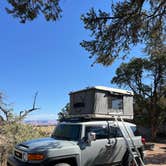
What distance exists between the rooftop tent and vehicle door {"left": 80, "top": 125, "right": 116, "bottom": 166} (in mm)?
574

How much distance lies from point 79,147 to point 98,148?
31.0 inches

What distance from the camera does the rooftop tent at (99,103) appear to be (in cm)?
943

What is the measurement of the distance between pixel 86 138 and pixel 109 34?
4.00m

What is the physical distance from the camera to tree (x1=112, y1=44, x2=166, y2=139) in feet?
95.0

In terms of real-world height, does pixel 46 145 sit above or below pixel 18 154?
above

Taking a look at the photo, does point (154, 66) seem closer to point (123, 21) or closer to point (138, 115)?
point (138, 115)

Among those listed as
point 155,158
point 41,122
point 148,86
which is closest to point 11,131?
point 41,122

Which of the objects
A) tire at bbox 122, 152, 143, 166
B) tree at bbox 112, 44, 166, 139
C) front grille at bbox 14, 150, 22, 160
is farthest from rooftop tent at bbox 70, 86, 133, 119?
tree at bbox 112, 44, 166, 139

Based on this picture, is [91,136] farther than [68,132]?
No

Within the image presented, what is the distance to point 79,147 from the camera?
824cm

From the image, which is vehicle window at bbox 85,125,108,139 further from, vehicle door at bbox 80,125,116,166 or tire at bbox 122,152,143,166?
tire at bbox 122,152,143,166

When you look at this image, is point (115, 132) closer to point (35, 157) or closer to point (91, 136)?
point (91, 136)

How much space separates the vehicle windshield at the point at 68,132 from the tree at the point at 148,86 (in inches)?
818

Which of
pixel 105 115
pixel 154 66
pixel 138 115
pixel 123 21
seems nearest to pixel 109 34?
pixel 123 21
